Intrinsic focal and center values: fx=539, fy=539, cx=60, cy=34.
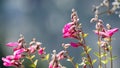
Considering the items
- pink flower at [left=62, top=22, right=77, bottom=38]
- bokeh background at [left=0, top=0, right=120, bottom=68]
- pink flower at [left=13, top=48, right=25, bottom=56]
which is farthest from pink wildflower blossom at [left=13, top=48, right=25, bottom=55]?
bokeh background at [left=0, top=0, right=120, bottom=68]

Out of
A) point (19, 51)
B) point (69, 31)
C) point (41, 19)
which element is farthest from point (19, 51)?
point (41, 19)

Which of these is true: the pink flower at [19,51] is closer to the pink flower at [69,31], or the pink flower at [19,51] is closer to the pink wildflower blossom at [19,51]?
the pink wildflower blossom at [19,51]

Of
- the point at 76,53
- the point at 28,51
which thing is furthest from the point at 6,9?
the point at 28,51

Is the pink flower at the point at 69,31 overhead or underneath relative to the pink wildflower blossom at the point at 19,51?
overhead

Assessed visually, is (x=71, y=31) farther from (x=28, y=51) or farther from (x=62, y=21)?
(x=62, y=21)

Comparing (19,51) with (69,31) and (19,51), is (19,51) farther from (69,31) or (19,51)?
(69,31)

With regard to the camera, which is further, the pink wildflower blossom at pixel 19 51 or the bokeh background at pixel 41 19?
the bokeh background at pixel 41 19

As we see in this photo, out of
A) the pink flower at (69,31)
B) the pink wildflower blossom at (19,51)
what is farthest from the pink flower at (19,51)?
the pink flower at (69,31)

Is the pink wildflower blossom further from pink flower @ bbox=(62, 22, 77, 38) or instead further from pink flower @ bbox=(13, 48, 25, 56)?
pink flower @ bbox=(62, 22, 77, 38)
